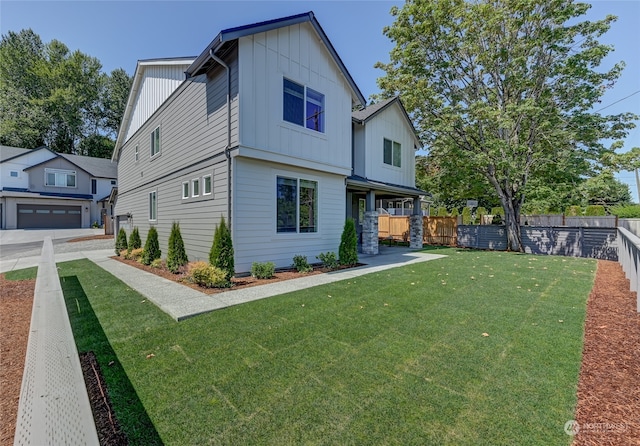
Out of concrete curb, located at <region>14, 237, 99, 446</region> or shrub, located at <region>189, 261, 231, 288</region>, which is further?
shrub, located at <region>189, 261, 231, 288</region>

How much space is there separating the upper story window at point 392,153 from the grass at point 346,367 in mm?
8561

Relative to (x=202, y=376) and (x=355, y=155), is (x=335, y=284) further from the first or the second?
(x=355, y=155)

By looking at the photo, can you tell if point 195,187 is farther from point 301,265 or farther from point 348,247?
point 348,247

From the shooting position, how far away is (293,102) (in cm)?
834

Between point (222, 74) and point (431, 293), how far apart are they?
7.63m

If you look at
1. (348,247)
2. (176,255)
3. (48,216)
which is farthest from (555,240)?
(48,216)

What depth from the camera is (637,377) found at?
284 centimetres

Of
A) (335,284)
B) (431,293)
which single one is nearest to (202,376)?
(335,284)

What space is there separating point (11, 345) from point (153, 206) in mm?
9521

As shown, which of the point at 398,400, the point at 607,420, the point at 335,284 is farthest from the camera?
the point at 335,284

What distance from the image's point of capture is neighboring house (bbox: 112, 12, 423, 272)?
7250 millimetres

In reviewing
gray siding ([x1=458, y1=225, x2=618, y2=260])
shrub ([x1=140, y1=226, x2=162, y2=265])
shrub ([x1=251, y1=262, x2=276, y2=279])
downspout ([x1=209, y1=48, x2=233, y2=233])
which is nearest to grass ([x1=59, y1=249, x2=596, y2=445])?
shrub ([x1=251, y1=262, x2=276, y2=279])

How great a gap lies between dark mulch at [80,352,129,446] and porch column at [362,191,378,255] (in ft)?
32.1

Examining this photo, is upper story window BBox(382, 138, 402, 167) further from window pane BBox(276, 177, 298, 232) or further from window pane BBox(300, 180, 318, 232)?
window pane BBox(276, 177, 298, 232)
